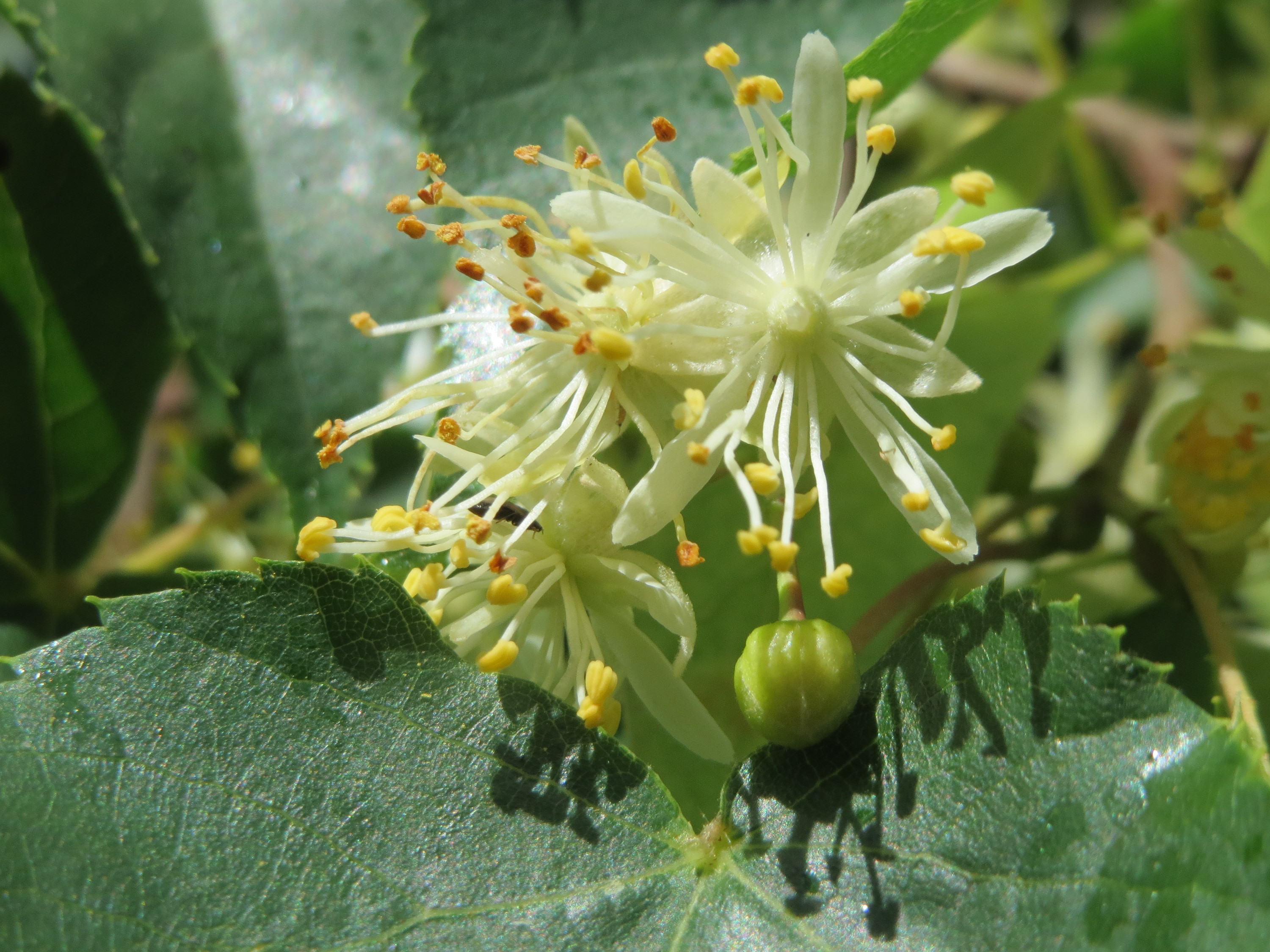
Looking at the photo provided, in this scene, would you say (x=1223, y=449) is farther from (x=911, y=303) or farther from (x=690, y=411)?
(x=690, y=411)

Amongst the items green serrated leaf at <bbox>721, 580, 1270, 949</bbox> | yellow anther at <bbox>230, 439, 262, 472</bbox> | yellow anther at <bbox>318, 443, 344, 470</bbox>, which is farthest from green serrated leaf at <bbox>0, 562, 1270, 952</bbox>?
yellow anther at <bbox>230, 439, 262, 472</bbox>

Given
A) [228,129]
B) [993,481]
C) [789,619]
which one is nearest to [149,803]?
[789,619]

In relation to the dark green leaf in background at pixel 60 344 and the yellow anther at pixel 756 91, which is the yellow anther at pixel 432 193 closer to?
the yellow anther at pixel 756 91

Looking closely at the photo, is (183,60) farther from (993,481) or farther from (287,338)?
(993,481)

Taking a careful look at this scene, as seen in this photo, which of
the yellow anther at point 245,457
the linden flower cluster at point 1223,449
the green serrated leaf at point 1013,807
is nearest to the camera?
the green serrated leaf at point 1013,807

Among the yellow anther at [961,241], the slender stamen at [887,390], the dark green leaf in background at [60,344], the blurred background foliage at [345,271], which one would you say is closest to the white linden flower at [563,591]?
the blurred background foliage at [345,271]

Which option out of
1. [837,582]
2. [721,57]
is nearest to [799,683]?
[837,582]
